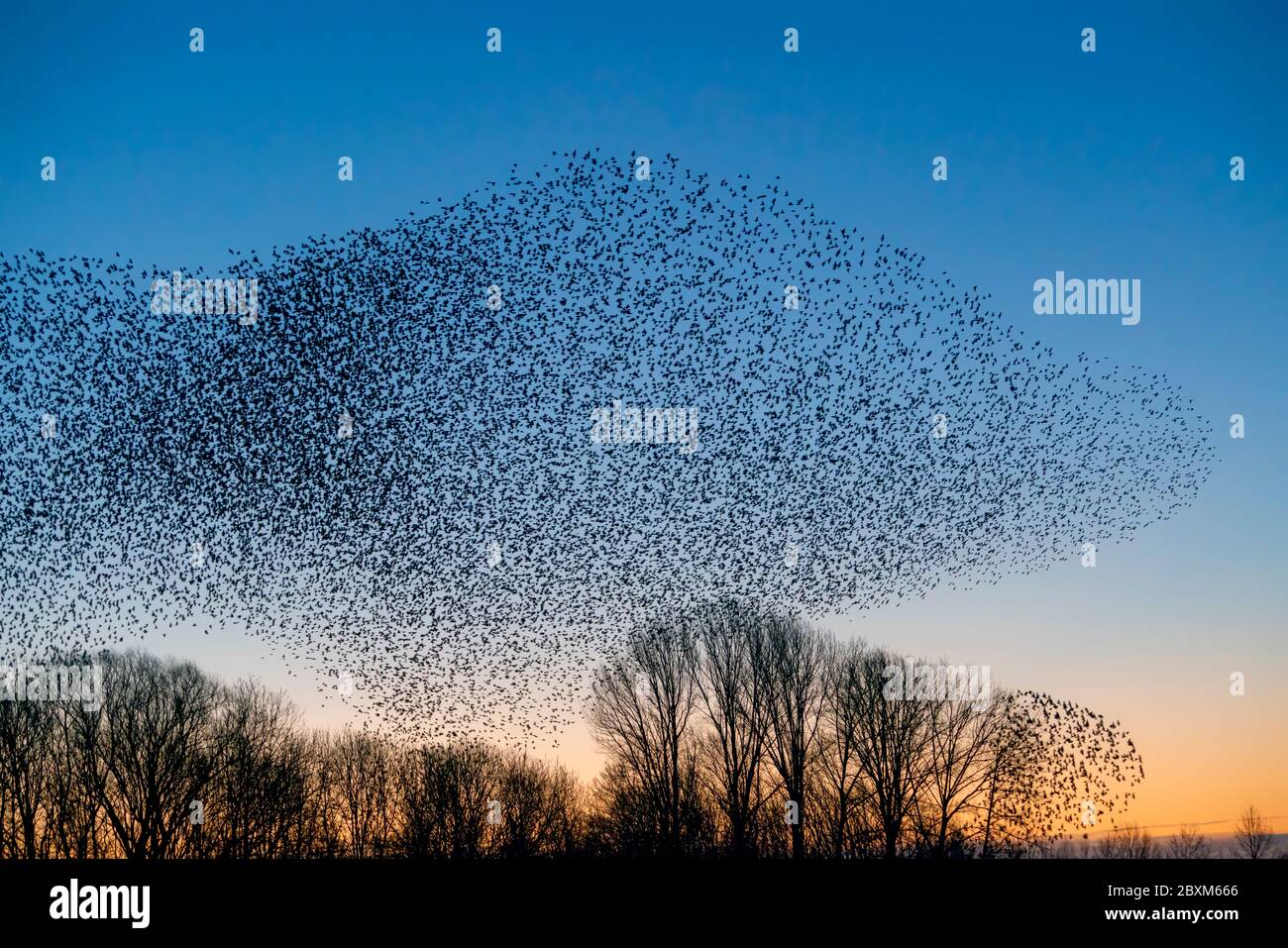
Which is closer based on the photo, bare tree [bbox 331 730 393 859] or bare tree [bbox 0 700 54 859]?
bare tree [bbox 0 700 54 859]

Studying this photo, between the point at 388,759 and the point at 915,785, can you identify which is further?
the point at 388,759

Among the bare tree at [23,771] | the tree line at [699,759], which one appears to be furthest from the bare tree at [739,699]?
the bare tree at [23,771]

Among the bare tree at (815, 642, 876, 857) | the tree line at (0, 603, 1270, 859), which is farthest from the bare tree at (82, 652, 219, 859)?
the bare tree at (815, 642, 876, 857)

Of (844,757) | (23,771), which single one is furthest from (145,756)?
(844,757)

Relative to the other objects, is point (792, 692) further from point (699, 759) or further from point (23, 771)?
point (23, 771)

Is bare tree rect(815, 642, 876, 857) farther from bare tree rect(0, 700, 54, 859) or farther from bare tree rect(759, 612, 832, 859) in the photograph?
bare tree rect(0, 700, 54, 859)

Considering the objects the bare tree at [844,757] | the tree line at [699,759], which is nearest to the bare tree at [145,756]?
the tree line at [699,759]

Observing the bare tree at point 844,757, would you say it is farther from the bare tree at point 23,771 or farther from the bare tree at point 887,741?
the bare tree at point 23,771

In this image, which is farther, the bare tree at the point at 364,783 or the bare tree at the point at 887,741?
the bare tree at the point at 364,783

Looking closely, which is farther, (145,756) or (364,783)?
Answer: (364,783)
